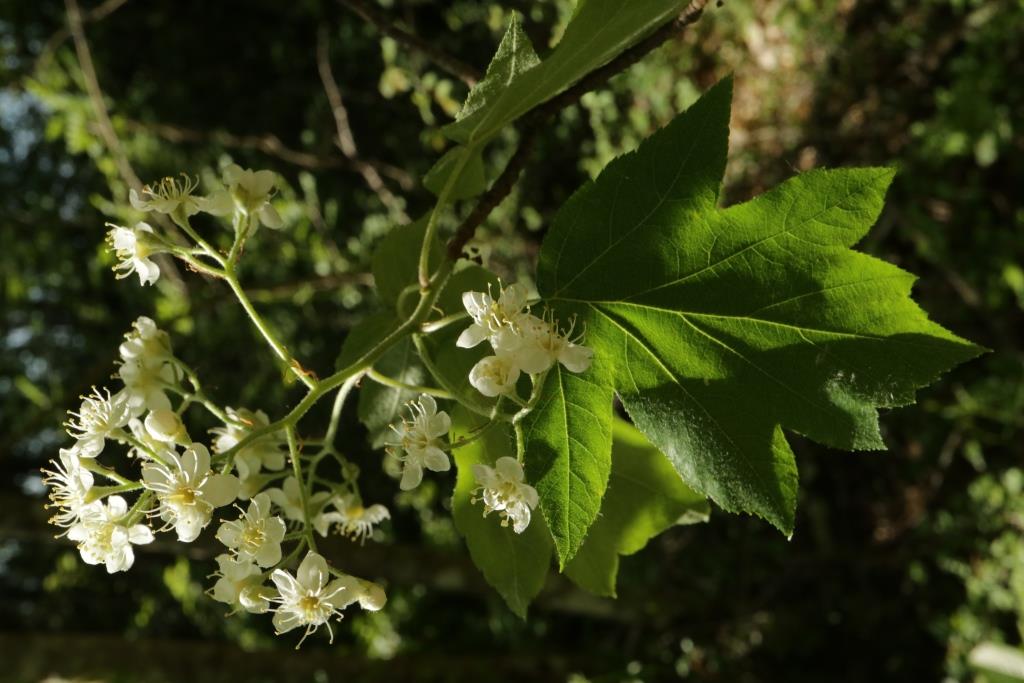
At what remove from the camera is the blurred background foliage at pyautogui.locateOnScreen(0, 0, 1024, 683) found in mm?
2139

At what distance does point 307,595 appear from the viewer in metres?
0.78

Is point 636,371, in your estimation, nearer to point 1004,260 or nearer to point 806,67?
point 1004,260

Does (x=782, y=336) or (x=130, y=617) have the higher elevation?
(x=782, y=336)

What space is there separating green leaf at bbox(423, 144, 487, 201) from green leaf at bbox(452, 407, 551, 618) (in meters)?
0.20

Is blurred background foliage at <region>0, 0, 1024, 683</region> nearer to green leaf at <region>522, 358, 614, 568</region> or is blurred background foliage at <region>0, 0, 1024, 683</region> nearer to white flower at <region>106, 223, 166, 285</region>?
white flower at <region>106, 223, 166, 285</region>

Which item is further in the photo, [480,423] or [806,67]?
[806,67]

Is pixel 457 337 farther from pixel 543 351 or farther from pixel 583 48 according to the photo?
pixel 583 48

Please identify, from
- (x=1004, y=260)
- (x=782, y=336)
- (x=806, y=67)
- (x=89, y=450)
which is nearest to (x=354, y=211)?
(x=806, y=67)

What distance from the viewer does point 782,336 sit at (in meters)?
0.68

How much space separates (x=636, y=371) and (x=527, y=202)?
5.22 feet

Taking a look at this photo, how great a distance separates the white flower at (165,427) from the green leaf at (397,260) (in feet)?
0.71

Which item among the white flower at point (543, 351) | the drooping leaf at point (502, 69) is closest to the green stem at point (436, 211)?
the drooping leaf at point (502, 69)

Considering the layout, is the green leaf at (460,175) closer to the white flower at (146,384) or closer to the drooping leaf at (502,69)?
the drooping leaf at (502,69)

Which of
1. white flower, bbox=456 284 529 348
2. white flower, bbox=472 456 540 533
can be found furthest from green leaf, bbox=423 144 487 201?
white flower, bbox=472 456 540 533
